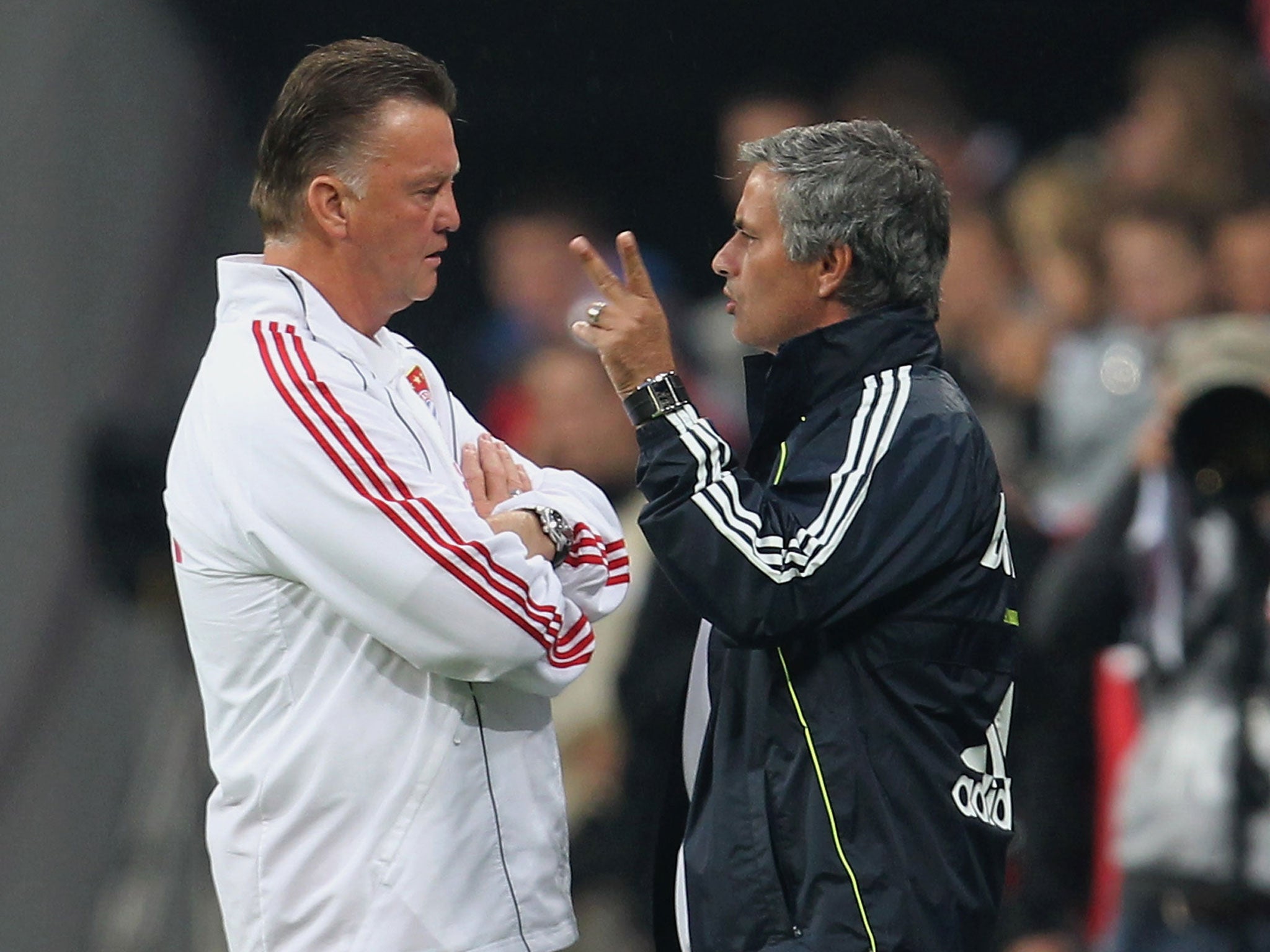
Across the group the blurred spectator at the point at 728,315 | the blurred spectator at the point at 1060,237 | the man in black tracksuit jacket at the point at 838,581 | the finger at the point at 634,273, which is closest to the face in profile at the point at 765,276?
Answer: the man in black tracksuit jacket at the point at 838,581

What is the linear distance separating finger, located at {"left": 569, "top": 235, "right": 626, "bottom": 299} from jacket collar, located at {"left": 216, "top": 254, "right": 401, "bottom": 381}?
30cm

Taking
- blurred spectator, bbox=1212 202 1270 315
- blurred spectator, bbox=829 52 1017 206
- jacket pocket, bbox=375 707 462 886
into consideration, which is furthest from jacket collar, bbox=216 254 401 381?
blurred spectator, bbox=1212 202 1270 315

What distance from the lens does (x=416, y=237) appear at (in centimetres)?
211

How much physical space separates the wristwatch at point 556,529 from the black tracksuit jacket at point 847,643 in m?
0.16

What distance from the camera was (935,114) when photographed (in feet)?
14.4

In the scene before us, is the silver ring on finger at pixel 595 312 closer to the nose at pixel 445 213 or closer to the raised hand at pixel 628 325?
the raised hand at pixel 628 325

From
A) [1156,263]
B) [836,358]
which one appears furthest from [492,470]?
[1156,263]

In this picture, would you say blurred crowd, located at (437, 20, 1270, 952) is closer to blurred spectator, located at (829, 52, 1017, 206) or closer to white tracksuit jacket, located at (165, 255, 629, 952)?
blurred spectator, located at (829, 52, 1017, 206)

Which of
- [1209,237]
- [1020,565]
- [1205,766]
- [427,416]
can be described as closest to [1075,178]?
[1209,237]

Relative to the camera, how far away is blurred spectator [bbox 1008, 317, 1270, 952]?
375 centimetres

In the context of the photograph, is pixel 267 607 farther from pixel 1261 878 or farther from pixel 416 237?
pixel 1261 878

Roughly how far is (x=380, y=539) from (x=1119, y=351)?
2.90 m

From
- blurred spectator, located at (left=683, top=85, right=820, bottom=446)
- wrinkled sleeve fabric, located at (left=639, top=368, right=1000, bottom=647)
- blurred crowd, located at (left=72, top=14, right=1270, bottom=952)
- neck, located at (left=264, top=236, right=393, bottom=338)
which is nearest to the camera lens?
wrinkled sleeve fabric, located at (left=639, top=368, right=1000, bottom=647)

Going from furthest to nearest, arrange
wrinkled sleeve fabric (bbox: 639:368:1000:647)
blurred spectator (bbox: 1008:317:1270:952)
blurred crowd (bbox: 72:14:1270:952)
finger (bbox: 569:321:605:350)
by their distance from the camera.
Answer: blurred crowd (bbox: 72:14:1270:952), blurred spectator (bbox: 1008:317:1270:952), finger (bbox: 569:321:605:350), wrinkled sleeve fabric (bbox: 639:368:1000:647)
